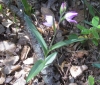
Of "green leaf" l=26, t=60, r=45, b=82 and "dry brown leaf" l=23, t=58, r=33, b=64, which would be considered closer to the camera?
Answer: "green leaf" l=26, t=60, r=45, b=82

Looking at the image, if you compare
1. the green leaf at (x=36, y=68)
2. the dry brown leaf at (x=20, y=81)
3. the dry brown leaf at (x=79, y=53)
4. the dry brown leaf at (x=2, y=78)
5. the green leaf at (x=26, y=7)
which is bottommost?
the dry brown leaf at (x=20, y=81)

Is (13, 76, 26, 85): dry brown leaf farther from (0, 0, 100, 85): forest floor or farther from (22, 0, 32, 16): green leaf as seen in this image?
(22, 0, 32, 16): green leaf

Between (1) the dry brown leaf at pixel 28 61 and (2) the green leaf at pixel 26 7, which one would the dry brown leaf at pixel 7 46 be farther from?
(2) the green leaf at pixel 26 7

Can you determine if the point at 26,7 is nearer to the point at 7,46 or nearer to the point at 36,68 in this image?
the point at 7,46

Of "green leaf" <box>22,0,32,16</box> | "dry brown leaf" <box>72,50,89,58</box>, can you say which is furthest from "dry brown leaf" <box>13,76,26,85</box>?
"green leaf" <box>22,0,32,16</box>

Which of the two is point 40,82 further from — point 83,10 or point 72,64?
point 83,10

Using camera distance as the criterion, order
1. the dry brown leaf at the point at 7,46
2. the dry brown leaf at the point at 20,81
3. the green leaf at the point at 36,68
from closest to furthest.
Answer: the green leaf at the point at 36,68, the dry brown leaf at the point at 20,81, the dry brown leaf at the point at 7,46

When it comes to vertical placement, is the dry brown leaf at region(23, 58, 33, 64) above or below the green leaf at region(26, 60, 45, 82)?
below

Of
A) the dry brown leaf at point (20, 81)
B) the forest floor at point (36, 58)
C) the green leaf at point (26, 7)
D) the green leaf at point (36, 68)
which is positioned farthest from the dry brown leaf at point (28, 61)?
the green leaf at point (26, 7)

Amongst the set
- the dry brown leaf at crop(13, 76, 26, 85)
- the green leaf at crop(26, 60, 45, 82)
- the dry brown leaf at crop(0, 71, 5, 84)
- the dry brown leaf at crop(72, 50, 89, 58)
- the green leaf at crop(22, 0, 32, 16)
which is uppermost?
the green leaf at crop(22, 0, 32, 16)

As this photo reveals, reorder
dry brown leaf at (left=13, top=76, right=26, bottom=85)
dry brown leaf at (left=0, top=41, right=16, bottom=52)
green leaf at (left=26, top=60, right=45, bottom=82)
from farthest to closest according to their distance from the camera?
dry brown leaf at (left=0, top=41, right=16, bottom=52), dry brown leaf at (left=13, top=76, right=26, bottom=85), green leaf at (left=26, top=60, right=45, bottom=82)

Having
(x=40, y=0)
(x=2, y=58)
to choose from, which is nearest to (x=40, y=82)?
(x=2, y=58)
